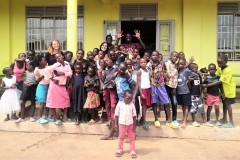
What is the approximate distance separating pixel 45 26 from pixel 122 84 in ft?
17.3

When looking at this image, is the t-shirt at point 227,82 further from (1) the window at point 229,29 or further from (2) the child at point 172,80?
(1) the window at point 229,29

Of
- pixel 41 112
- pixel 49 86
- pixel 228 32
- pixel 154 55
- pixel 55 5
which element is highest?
pixel 55 5

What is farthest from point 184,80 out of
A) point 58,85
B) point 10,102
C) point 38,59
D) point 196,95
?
point 10,102

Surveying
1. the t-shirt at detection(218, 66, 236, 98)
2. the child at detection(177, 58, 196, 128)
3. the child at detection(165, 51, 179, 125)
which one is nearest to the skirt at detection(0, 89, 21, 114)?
the child at detection(165, 51, 179, 125)

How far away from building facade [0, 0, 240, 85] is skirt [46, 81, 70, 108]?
381 cm

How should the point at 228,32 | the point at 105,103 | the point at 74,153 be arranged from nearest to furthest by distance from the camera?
Result: the point at 74,153 → the point at 105,103 → the point at 228,32

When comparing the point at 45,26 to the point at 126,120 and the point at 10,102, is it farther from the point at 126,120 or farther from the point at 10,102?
the point at 126,120

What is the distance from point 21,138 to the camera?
5.90m

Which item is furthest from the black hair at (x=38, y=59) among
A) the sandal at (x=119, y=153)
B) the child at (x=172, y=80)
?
the sandal at (x=119, y=153)

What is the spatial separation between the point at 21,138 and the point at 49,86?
99cm

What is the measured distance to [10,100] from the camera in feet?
20.6

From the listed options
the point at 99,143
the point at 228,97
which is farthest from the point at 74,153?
the point at 228,97

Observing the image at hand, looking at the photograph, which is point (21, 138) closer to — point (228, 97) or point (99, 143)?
point (99, 143)

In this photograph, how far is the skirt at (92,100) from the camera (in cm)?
599
